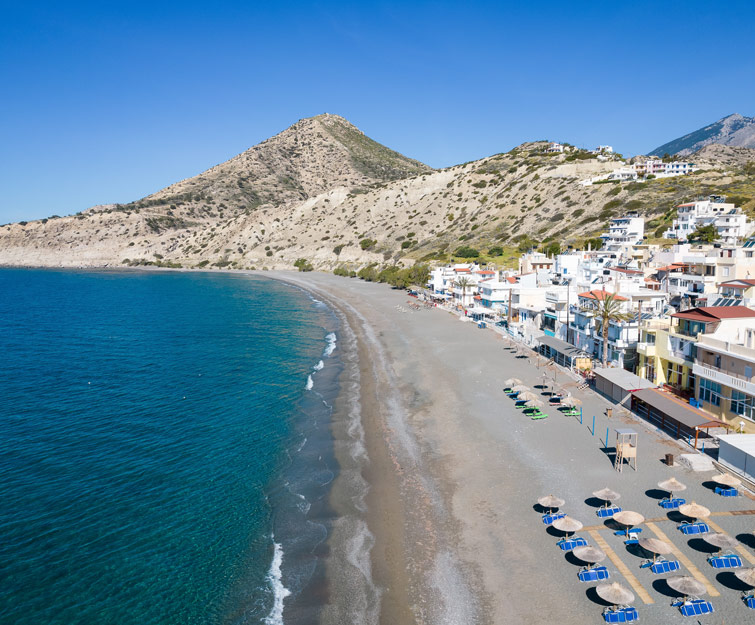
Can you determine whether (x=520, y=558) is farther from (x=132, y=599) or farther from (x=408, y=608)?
(x=132, y=599)

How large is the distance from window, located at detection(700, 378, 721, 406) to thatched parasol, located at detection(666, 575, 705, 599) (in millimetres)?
18829

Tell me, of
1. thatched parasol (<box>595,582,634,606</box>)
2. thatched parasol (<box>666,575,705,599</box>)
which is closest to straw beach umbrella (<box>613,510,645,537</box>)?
thatched parasol (<box>666,575,705,599</box>)

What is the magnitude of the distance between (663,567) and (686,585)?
1843 millimetres

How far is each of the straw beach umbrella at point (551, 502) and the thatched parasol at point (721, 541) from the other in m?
5.76

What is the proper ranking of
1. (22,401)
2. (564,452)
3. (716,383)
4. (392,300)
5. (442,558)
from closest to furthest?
(442,558) < (564,452) < (716,383) < (22,401) < (392,300)

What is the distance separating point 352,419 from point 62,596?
70.1 feet

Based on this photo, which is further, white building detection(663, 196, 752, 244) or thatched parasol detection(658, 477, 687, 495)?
white building detection(663, 196, 752, 244)

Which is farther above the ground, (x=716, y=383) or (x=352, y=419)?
(x=716, y=383)

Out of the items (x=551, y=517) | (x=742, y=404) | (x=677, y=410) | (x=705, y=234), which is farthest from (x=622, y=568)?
(x=705, y=234)

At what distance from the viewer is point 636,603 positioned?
1839 centimetres

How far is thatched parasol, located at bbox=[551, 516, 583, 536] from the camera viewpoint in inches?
864

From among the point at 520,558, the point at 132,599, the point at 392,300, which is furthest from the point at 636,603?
the point at 392,300

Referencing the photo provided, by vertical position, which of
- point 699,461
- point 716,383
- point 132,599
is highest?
point 716,383

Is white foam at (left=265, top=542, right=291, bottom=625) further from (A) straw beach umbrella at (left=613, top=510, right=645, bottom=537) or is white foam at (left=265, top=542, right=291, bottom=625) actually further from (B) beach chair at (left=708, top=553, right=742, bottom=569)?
(B) beach chair at (left=708, top=553, right=742, bottom=569)
